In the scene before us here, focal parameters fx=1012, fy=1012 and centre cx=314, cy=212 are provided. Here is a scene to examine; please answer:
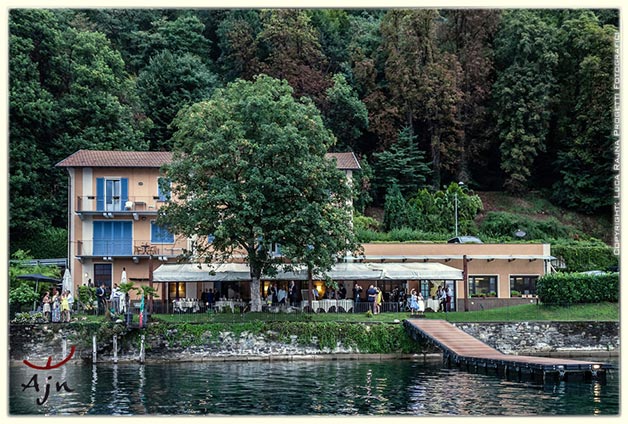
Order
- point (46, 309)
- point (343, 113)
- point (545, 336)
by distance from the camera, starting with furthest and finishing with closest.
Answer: point (343, 113) < point (545, 336) < point (46, 309)

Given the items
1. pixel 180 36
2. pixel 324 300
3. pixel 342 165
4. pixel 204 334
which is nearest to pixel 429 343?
pixel 324 300

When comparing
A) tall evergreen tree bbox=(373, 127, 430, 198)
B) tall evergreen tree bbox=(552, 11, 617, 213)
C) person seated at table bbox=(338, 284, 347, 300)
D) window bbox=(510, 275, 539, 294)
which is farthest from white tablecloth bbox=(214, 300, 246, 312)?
tall evergreen tree bbox=(552, 11, 617, 213)

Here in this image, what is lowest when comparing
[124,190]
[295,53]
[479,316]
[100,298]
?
[479,316]

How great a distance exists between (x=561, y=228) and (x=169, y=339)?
36078 mm

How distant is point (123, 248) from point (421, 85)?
29.6 m

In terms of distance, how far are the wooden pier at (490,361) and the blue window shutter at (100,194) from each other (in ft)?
63.4

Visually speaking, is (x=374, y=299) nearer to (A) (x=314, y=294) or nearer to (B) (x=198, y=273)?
(A) (x=314, y=294)

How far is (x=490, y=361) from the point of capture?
126 ft

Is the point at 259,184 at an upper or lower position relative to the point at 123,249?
upper

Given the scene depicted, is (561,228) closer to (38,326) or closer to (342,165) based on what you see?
(342,165)

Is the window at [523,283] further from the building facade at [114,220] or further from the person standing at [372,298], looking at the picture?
the building facade at [114,220]

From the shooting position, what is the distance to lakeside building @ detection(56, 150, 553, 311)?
54.9 metres

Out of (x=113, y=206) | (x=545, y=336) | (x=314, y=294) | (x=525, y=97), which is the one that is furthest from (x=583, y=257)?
(x=113, y=206)

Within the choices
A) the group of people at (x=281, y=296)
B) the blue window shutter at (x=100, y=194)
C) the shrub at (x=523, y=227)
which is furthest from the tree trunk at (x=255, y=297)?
the shrub at (x=523, y=227)
